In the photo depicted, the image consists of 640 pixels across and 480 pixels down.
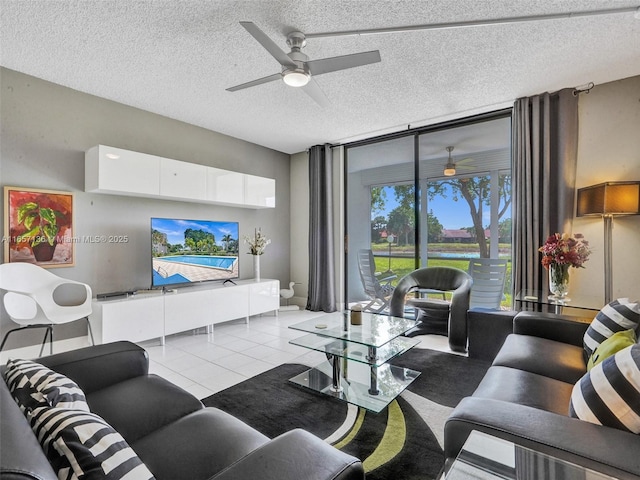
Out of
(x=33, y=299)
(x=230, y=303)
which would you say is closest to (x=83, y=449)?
(x=33, y=299)

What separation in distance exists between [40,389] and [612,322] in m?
2.61

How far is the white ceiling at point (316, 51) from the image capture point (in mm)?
2186

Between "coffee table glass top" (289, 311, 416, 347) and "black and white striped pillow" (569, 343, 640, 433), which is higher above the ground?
"black and white striped pillow" (569, 343, 640, 433)

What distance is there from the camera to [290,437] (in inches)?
38.7

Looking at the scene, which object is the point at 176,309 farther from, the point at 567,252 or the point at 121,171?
the point at 567,252

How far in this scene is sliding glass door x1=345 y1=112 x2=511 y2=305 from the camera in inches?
163

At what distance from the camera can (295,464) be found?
2.83ft

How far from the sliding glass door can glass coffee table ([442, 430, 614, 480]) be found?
338cm

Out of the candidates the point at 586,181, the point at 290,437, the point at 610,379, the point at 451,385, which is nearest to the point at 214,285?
the point at 451,385

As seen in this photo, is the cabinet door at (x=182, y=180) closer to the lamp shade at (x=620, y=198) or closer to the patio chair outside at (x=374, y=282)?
the patio chair outside at (x=374, y=282)

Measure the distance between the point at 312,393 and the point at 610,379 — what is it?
71.4 inches

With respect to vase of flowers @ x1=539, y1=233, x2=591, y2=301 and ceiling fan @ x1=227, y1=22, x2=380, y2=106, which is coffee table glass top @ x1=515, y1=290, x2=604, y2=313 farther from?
ceiling fan @ x1=227, y1=22, x2=380, y2=106

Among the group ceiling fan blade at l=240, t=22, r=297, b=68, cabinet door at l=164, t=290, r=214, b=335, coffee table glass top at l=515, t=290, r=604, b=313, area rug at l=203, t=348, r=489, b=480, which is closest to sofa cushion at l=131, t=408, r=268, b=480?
area rug at l=203, t=348, r=489, b=480

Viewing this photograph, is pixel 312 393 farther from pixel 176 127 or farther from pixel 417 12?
pixel 176 127
